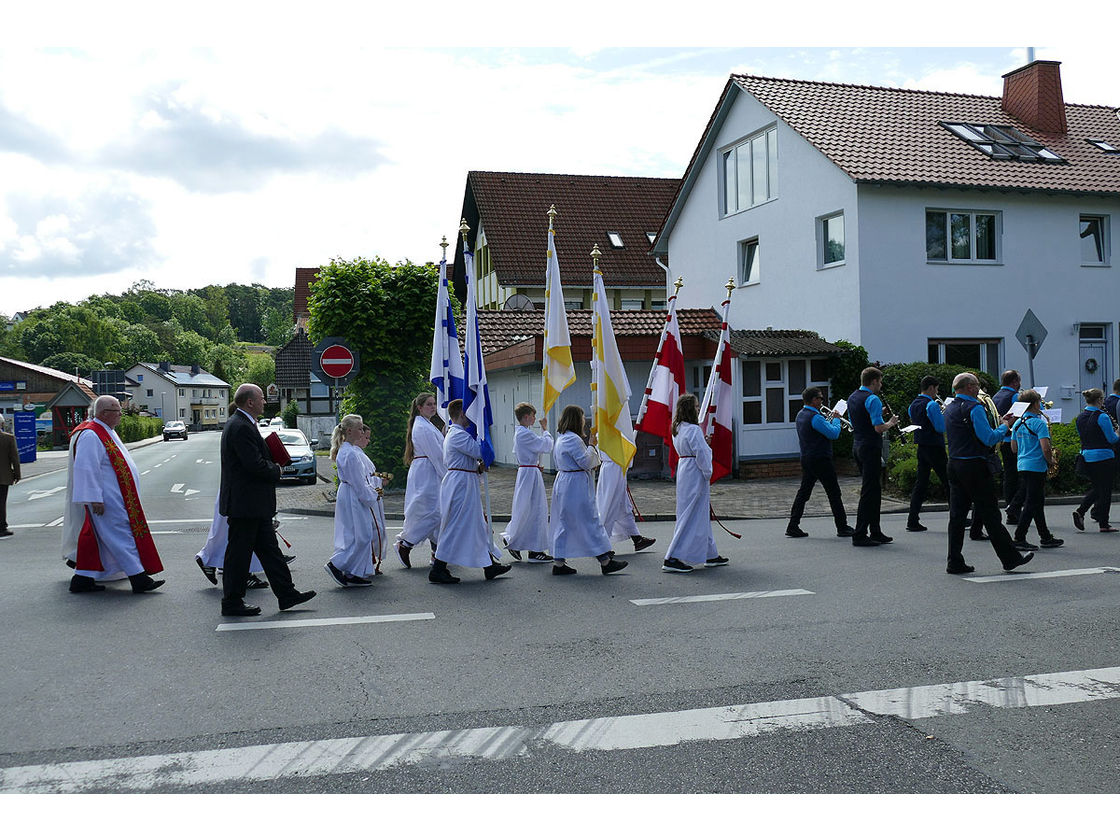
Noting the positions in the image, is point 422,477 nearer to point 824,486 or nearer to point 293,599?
point 293,599

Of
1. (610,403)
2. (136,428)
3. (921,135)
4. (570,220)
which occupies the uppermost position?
(570,220)

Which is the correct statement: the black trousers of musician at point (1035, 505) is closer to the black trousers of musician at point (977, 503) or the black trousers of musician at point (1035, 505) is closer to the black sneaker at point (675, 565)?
the black trousers of musician at point (977, 503)

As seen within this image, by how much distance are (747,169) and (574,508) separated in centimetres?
1921

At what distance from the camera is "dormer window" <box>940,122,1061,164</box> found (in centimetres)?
2420

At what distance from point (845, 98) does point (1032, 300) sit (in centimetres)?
740

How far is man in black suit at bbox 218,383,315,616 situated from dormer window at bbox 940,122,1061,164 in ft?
70.1

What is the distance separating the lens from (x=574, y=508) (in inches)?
385

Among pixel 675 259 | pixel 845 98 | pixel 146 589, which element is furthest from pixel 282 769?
pixel 675 259

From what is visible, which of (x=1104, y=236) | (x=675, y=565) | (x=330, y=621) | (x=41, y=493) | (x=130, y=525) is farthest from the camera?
(x=41, y=493)

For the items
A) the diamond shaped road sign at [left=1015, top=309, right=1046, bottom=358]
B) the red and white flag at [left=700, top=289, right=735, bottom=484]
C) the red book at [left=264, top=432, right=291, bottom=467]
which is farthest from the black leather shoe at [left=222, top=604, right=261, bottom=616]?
the diamond shaped road sign at [left=1015, top=309, right=1046, bottom=358]

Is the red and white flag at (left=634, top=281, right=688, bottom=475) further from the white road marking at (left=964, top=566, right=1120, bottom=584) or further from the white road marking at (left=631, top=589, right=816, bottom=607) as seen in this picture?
the white road marking at (left=964, top=566, right=1120, bottom=584)

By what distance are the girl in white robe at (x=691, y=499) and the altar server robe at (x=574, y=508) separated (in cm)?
74

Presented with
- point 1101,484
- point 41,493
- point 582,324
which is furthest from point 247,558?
point 41,493

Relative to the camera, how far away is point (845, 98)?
26016 mm
